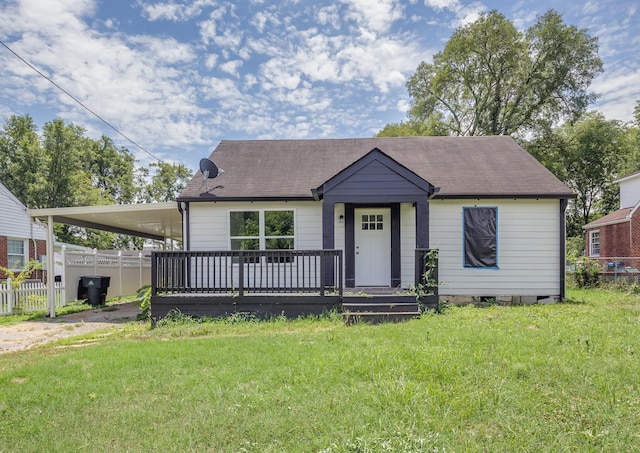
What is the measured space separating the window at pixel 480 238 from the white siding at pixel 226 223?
3.87m

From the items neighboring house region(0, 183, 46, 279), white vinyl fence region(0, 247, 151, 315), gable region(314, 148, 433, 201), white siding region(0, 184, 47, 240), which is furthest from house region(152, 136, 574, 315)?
white siding region(0, 184, 47, 240)

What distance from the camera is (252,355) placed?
4.68m

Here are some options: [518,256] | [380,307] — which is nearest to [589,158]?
[518,256]

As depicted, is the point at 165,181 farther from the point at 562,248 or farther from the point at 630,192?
the point at 630,192

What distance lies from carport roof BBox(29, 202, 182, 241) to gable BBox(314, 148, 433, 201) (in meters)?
4.81

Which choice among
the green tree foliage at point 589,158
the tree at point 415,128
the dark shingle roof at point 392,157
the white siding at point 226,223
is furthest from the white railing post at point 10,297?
the green tree foliage at point 589,158

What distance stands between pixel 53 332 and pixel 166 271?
2671mm

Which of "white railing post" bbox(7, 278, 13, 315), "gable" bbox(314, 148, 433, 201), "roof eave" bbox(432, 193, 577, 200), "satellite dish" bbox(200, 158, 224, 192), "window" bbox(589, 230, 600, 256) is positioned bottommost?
"white railing post" bbox(7, 278, 13, 315)

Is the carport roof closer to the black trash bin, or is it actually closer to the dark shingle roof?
the dark shingle roof

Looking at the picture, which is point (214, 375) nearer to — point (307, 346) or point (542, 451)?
point (307, 346)

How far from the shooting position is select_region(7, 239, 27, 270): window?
15.4 m

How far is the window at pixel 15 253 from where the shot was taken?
606 inches

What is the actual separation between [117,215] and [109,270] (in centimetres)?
418

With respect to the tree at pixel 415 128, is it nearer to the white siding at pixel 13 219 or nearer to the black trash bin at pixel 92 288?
the black trash bin at pixel 92 288
